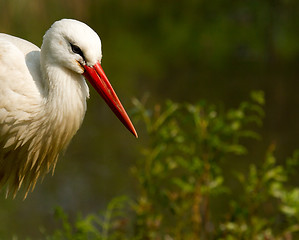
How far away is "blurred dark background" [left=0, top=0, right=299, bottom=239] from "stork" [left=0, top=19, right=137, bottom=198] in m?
0.94

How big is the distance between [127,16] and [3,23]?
270 inches

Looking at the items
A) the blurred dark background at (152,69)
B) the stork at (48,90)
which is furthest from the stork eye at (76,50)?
the blurred dark background at (152,69)

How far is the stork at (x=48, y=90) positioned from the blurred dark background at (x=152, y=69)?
0.94 meters

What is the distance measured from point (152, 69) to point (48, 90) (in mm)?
8241

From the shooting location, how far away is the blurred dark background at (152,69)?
5461 millimetres

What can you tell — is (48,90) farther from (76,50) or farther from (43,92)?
(76,50)

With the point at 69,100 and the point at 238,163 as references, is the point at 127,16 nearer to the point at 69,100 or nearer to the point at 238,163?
the point at 238,163

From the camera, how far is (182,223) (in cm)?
327

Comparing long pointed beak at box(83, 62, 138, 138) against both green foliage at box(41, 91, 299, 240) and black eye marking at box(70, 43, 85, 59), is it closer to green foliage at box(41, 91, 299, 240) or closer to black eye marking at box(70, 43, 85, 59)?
black eye marking at box(70, 43, 85, 59)

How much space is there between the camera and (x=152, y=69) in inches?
409

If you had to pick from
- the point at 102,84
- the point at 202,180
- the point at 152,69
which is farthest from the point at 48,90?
A: the point at 152,69

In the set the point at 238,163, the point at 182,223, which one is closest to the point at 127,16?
the point at 238,163

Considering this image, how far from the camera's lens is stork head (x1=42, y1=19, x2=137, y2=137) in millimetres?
2006

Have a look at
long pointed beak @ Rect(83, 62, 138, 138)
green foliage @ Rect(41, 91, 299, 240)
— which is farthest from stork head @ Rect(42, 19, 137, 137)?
green foliage @ Rect(41, 91, 299, 240)
